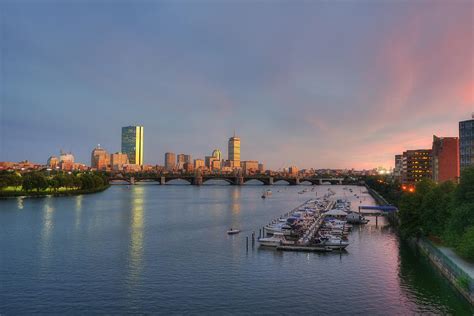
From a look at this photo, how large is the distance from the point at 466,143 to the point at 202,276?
211ft

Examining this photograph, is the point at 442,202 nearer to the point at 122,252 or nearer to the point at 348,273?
the point at 348,273

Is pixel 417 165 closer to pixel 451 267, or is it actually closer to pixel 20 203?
pixel 451 267

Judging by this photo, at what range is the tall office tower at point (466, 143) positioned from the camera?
78.1 m

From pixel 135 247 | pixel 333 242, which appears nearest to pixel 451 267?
pixel 333 242

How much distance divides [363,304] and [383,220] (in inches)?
2068

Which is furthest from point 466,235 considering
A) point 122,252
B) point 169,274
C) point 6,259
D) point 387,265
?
point 6,259

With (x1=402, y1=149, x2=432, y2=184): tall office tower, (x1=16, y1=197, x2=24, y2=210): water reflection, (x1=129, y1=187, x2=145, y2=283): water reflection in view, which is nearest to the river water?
(x1=129, y1=187, x2=145, y2=283): water reflection

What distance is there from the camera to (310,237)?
56.9 m

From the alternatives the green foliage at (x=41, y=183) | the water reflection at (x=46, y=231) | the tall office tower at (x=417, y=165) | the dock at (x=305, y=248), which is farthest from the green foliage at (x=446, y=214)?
the green foliage at (x=41, y=183)

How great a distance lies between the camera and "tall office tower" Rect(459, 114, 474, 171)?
7812 cm

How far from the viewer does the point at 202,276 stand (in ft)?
124

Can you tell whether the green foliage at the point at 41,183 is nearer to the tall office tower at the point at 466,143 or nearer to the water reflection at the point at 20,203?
the water reflection at the point at 20,203

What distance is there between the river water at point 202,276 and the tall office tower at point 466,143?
1089 inches

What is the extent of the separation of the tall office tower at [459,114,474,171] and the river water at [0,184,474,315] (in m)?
27.7
